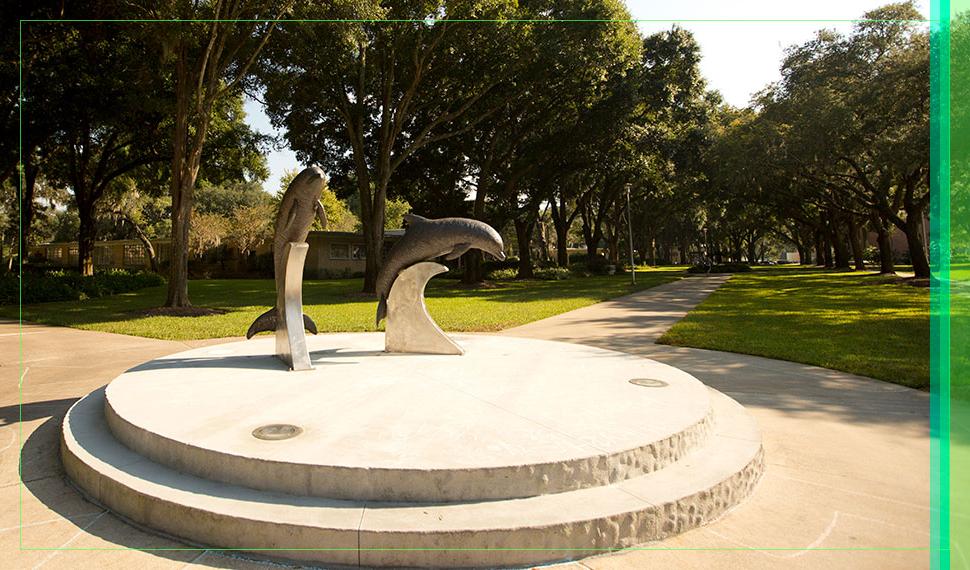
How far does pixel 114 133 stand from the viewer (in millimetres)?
24516

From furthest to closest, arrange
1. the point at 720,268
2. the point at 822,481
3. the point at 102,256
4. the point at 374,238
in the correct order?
the point at 102,256 < the point at 720,268 < the point at 374,238 < the point at 822,481

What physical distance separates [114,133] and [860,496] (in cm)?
2988

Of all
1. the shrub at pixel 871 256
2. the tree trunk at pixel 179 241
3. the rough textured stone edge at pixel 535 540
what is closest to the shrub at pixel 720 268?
the shrub at pixel 871 256

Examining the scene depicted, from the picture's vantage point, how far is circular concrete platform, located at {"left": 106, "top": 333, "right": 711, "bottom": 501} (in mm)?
3182

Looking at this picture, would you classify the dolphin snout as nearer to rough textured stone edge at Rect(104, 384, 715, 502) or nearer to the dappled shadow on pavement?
rough textured stone edge at Rect(104, 384, 715, 502)

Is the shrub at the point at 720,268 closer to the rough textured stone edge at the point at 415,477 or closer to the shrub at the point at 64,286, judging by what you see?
Result: the shrub at the point at 64,286

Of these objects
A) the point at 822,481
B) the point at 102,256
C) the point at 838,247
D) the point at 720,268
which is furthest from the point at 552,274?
the point at 102,256

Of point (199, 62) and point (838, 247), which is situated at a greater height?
point (199, 62)

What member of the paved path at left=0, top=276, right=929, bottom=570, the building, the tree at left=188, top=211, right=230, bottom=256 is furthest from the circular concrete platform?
the tree at left=188, top=211, right=230, bottom=256

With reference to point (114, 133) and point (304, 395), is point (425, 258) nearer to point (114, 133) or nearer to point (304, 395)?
point (304, 395)

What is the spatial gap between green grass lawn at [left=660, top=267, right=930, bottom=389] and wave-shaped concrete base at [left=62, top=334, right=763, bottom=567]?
13.1 ft

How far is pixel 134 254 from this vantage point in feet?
150

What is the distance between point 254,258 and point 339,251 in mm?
7048

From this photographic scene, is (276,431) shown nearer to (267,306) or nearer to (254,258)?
(267,306)
